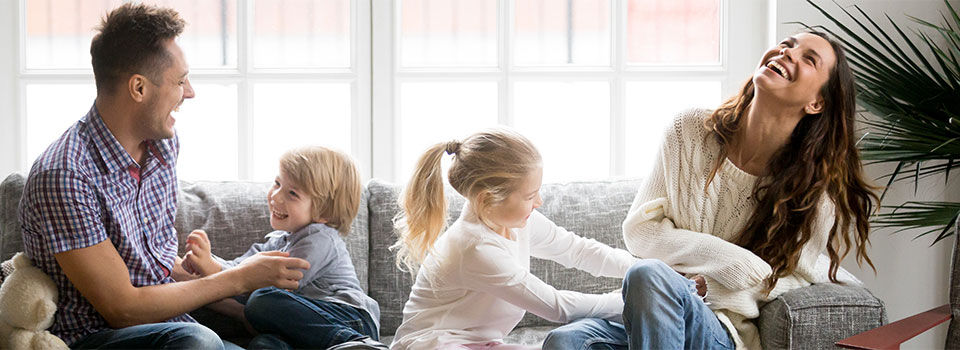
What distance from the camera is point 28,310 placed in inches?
77.0

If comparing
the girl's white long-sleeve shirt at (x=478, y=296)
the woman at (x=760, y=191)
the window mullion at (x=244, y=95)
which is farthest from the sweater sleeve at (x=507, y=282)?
the window mullion at (x=244, y=95)

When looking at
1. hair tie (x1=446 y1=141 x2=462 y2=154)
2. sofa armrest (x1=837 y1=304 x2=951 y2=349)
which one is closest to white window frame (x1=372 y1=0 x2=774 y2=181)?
hair tie (x1=446 y1=141 x2=462 y2=154)

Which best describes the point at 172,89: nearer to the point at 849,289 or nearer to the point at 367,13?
the point at 367,13

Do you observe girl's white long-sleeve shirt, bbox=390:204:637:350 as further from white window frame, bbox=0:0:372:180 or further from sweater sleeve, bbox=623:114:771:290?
white window frame, bbox=0:0:372:180

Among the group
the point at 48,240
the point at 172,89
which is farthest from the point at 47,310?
the point at 172,89

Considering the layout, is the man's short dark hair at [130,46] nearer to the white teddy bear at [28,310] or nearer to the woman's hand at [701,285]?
the white teddy bear at [28,310]

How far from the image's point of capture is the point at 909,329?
1.95m

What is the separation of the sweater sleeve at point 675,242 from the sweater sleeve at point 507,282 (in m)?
0.35

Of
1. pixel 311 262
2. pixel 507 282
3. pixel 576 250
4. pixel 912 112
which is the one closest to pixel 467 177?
pixel 507 282

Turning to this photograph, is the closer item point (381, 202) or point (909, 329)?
point (909, 329)

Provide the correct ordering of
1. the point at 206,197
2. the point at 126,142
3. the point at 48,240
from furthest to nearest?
the point at 206,197 < the point at 126,142 < the point at 48,240

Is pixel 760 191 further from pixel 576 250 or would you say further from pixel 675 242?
pixel 576 250

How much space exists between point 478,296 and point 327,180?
53 cm

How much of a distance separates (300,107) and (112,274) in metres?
1.33
